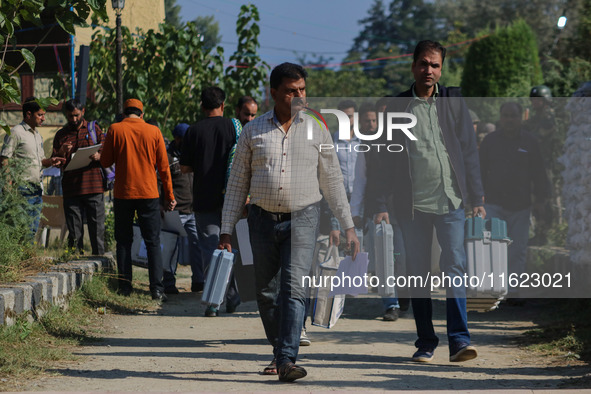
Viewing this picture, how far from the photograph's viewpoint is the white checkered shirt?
5.75m

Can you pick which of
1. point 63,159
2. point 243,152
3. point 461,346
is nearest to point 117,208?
point 63,159

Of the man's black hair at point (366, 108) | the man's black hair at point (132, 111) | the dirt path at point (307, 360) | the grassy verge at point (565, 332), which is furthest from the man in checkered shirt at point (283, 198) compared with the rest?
the man's black hair at point (132, 111)

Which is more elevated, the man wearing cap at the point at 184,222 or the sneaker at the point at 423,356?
the man wearing cap at the point at 184,222

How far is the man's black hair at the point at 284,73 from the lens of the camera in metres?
5.75

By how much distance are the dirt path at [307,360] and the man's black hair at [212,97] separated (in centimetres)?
202

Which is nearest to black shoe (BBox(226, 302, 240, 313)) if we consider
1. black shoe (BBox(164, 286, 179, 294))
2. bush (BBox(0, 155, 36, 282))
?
black shoe (BBox(164, 286, 179, 294))

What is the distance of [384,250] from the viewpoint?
759 cm

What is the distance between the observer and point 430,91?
639 cm

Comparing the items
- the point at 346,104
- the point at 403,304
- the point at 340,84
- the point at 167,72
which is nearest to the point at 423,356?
the point at 403,304

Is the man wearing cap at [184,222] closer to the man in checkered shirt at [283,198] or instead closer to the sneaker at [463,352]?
the man in checkered shirt at [283,198]

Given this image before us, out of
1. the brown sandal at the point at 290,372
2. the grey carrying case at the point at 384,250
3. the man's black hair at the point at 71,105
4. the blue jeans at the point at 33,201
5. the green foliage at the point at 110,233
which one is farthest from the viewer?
the green foliage at the point at 110,233

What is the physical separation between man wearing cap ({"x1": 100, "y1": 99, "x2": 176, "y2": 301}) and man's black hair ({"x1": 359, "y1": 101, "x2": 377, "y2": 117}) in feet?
6.52

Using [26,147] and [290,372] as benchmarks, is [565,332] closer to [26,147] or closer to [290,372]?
[290,372]

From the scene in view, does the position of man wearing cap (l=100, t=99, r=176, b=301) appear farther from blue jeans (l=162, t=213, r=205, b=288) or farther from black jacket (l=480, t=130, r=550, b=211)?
black jacket (l=480, t=130, r=550, b=211)
